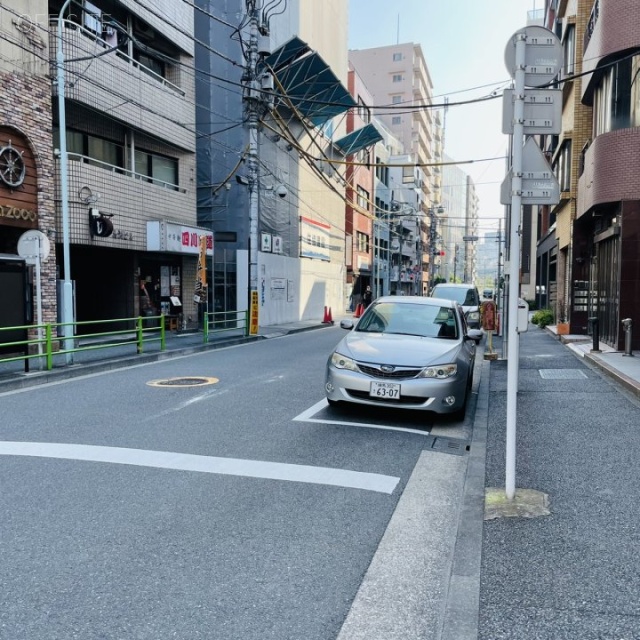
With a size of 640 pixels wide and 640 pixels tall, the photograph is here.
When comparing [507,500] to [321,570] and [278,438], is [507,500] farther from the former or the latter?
[278,438]

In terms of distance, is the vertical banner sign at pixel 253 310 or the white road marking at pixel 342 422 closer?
the white road marking at pixel 342 422

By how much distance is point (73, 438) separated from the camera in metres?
6.46

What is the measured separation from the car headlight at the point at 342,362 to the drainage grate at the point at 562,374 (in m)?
5.11

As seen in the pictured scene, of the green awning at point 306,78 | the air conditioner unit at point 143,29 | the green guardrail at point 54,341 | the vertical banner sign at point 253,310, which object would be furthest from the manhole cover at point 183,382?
the green awning at point 306,78

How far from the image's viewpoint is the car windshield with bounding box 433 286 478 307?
809 inches

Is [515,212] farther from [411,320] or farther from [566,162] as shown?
[566,162]

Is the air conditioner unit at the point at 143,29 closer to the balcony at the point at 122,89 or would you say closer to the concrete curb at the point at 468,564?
the balcony at the point at 122,89

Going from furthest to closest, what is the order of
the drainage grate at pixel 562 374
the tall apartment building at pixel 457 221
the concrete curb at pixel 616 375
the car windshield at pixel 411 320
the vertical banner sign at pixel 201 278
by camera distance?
1. the tall apartment building at pixel 457 221
2. the vertical banner sign at pixel 201 278
3. the drainage grate at pixel 562 374
4. the concrete curb at pixel 616 375
5. the car windshield at pixel 411 320

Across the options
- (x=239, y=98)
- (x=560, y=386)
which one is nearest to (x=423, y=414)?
(x=560, y=386)

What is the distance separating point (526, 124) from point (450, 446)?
354 cm

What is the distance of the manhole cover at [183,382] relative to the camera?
33.0ft

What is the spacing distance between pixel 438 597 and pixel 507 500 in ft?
4.81

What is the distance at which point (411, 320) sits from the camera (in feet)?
28.7

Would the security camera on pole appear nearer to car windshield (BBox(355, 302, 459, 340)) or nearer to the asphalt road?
the asphalt road
